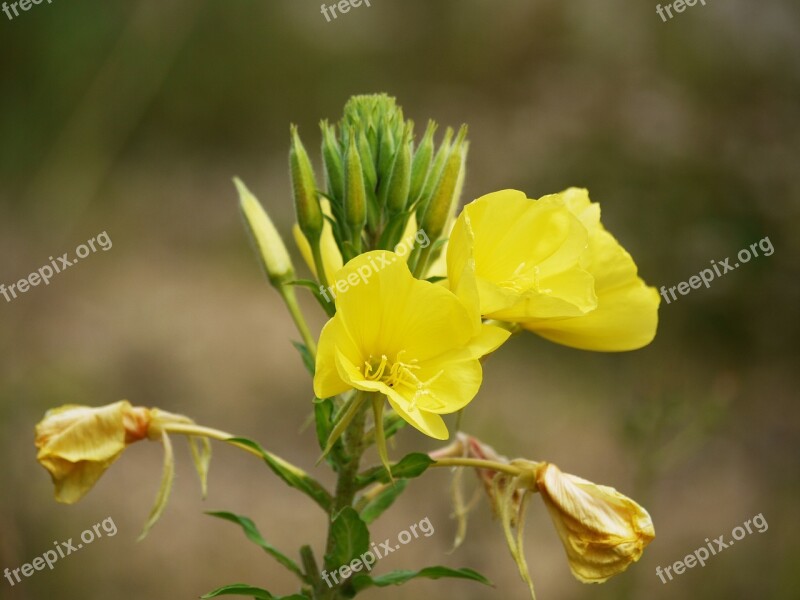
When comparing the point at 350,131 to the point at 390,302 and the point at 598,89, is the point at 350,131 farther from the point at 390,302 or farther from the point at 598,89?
the point at 598,89

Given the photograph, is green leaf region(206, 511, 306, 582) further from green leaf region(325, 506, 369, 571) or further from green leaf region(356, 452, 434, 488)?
green leaf region(356, 452, 434, 488)

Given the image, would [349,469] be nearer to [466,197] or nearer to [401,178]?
[401,178]

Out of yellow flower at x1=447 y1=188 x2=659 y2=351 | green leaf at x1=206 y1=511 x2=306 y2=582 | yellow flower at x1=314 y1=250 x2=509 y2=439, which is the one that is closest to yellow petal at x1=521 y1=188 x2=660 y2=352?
yellow flower at x1=447 y1=188 x2=659 y2=351

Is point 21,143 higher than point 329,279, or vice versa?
point 21,143

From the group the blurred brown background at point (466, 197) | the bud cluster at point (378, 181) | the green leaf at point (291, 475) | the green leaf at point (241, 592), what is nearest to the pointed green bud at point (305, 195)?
the bud cluster at point (378, 181)

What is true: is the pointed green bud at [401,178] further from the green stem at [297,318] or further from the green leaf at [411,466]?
the green leaf at [411,466]

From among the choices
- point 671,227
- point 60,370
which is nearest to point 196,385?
point 60,370
